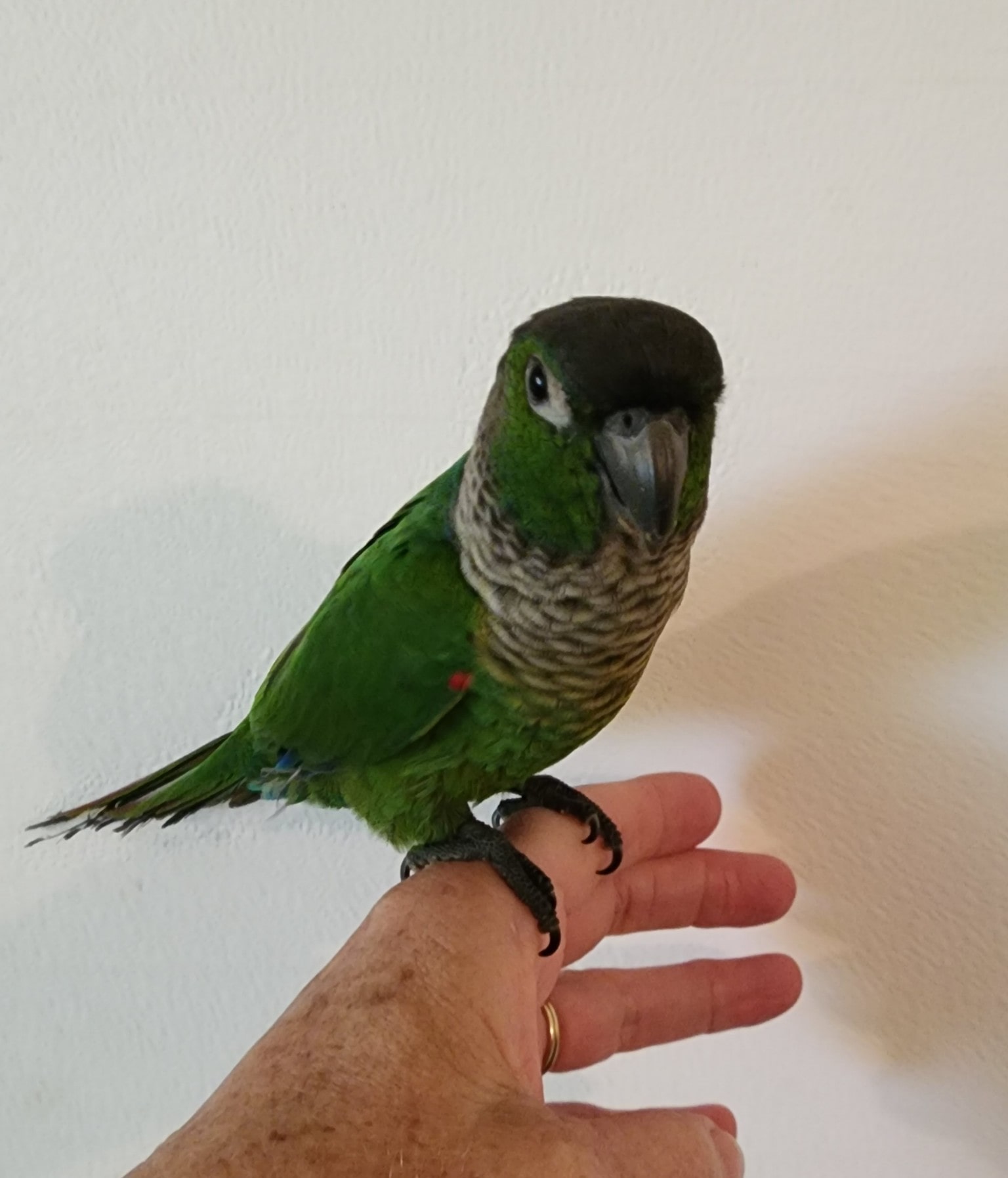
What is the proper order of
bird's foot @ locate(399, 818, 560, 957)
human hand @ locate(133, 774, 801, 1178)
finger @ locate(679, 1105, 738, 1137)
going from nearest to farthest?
human hand @ locate(133, 774, 801, 1178) → bird's foot @ locate(399, 818, 560, 957) → finger @ locate(679, 1105, 738, 1137)

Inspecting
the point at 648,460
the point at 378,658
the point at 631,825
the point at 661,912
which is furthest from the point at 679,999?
the point at 648,460

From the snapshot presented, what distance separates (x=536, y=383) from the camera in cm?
57

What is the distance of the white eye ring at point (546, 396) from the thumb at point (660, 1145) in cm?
47

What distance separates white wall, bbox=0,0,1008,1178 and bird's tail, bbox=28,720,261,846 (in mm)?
55

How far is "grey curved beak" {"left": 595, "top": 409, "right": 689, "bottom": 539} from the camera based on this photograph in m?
0.53

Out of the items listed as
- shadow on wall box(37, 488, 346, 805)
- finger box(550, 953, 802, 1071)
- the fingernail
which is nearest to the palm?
finger box(550, 953, 802, 1071)

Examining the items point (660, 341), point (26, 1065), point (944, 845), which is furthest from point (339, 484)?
point (26, 1065)

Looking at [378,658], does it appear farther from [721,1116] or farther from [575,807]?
[721,1116]

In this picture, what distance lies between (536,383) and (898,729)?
1.79ft

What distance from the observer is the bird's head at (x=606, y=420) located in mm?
526

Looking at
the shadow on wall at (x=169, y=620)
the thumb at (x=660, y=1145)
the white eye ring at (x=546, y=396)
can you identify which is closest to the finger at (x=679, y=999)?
the thumb at (x=660, y=1145)

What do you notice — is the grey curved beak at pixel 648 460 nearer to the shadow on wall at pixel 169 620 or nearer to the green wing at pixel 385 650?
the green wing at pixel 385 650

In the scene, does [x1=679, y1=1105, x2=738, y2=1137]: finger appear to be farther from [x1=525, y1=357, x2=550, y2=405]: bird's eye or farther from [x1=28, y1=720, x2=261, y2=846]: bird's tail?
[x1=525, y1=357, x2=550, y2=405]: bird's eye

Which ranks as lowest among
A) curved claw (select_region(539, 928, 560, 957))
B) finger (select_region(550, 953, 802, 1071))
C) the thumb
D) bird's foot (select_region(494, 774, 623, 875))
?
finger (select_region(550, 953, 802, 1071))
